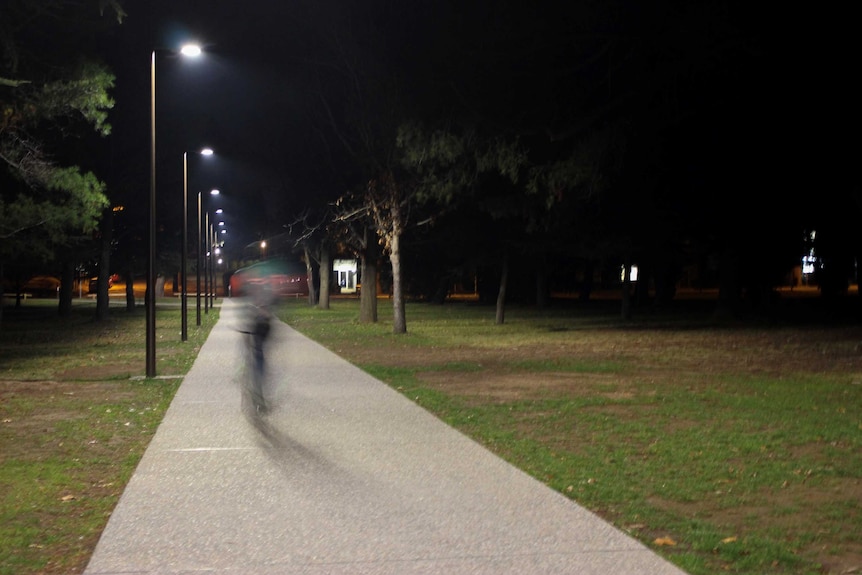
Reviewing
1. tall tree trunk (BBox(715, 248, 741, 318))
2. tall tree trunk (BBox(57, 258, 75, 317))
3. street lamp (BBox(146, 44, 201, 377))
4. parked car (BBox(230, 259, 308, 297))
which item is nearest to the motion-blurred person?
parked car (BBox(230, 259, 308, 297))

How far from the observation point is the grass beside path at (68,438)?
7.41m

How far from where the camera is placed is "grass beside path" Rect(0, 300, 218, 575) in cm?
741

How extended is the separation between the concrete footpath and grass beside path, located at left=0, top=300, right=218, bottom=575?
27cm

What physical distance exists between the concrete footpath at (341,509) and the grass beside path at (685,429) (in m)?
0.49

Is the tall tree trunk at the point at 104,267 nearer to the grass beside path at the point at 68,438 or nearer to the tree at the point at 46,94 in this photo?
the grass beside path at the point at 68,438

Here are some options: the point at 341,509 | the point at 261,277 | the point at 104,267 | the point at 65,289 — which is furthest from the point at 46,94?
the point at 65,289

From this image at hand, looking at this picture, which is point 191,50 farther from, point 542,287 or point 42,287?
point 42,287

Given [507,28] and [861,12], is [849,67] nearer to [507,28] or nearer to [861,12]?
[861,12]

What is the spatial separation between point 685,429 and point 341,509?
18.2 feet

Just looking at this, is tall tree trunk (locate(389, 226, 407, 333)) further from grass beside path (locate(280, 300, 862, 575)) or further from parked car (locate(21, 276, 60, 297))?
parked car (locate(21, 276, 60, 297))

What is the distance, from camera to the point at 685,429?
40.8ft

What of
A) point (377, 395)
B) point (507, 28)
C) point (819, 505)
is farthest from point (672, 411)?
point (507, 28)

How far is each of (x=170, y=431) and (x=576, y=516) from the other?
19.8ft

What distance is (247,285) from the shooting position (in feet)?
51.3
